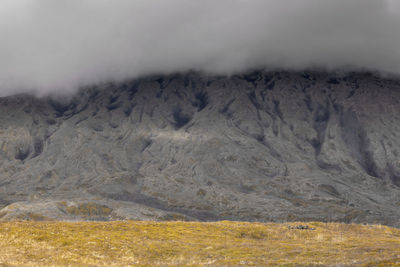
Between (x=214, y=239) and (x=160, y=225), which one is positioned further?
(x=160, y=225)

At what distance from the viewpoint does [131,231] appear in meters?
53.1

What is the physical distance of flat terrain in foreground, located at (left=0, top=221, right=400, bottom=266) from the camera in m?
36.6

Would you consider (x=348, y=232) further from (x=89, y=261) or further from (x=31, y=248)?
(x=31, y=248)

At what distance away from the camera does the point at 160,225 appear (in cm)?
5981

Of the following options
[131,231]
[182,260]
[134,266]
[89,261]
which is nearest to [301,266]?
[182,260]

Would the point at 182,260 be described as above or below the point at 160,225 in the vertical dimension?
above

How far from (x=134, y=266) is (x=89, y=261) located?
4808 mm

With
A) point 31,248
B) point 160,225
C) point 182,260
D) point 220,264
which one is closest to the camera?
point 220,264

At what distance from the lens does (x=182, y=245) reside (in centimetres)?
4647

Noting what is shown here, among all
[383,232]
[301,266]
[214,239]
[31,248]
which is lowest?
[383,232]

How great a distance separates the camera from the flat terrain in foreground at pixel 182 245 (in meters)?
36.6

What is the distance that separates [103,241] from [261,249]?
1794cm

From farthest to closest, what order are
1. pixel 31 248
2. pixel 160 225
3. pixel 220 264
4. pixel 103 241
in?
pixel 160 225
pixel 103 241
pixel 31 248
pixel 220 264

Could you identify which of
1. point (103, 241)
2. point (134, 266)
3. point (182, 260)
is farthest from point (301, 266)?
point (103, 241)
